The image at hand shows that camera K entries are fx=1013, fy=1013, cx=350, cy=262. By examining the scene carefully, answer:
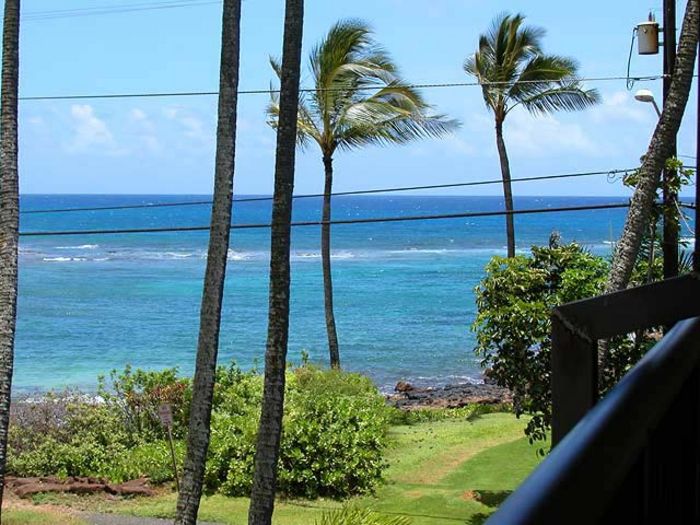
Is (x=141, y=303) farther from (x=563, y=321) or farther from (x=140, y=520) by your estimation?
(x=563, y=321)

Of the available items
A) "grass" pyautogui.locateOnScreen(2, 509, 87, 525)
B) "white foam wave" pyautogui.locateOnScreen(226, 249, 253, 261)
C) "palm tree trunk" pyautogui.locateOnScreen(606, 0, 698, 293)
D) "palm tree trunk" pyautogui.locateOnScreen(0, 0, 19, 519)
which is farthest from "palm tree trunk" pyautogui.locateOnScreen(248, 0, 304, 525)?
"white foam wave" pyautogui.locateOnScreen(226, 249, 253, 261)

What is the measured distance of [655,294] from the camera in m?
2.02

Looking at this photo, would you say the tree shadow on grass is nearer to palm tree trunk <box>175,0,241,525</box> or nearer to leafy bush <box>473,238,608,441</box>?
leafy bush <box>473,238,608,441</box>

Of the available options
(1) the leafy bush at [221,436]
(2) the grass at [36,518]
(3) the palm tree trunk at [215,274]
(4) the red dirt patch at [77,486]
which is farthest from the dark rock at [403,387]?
(3) the palm tree trunk at [215,274]

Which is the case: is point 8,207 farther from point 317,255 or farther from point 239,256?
point 317,255

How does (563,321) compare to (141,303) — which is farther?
(141,303)

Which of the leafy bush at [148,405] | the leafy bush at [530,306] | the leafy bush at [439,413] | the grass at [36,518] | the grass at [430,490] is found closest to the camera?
the leafy bush at [530,306]

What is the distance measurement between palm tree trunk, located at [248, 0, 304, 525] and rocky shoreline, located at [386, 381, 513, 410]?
13428 millimetres

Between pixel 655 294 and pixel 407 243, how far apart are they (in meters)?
87.7

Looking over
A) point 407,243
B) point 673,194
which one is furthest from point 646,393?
point 407,243

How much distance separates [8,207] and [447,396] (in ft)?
52.3

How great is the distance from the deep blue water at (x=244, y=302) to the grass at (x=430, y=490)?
426 centimetres

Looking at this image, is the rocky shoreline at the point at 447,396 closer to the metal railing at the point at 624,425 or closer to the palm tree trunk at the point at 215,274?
the palm tree trunk at the point at 215,274

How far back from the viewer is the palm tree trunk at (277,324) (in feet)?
29.6
